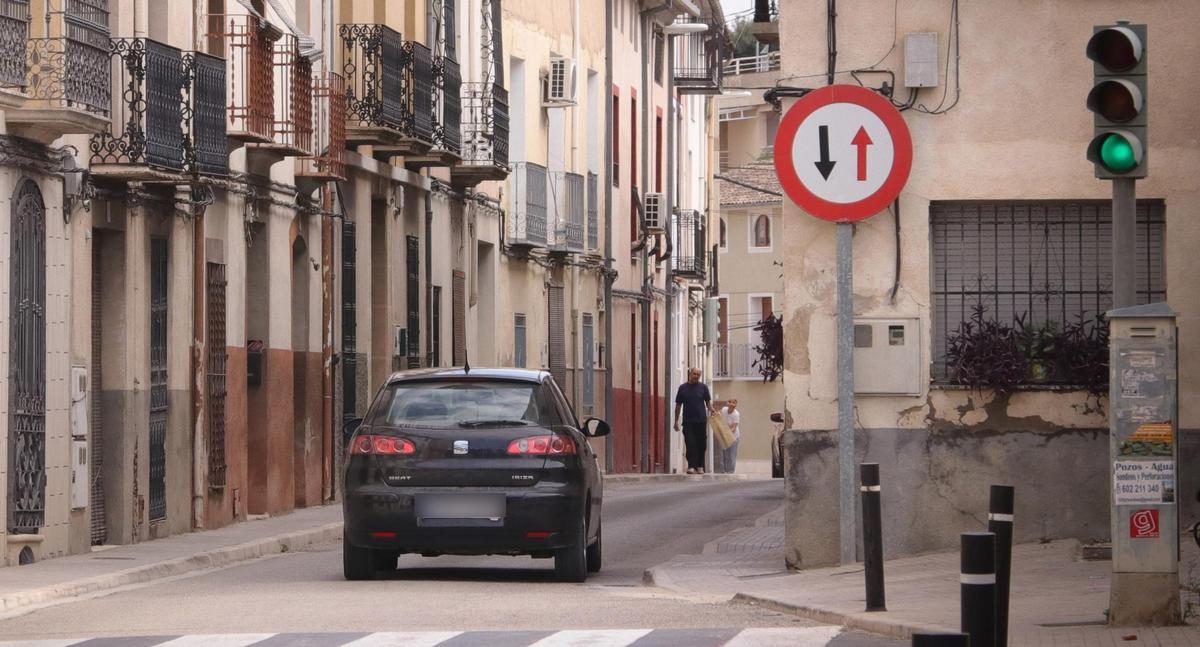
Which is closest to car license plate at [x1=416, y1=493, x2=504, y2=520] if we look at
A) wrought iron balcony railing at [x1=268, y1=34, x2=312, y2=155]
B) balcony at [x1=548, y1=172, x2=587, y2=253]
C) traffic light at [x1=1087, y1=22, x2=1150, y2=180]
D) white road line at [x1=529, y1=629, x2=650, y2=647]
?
white road line at [x1=529, y1=629, x2=650, y2=647]

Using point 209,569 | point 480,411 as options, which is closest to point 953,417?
point 480,411

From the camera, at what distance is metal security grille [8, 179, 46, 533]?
1948 centimetres

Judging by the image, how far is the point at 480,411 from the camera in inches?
632

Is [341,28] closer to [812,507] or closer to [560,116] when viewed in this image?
[560,116]

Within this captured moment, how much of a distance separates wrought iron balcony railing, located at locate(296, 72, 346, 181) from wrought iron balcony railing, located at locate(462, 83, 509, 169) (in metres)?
6.30

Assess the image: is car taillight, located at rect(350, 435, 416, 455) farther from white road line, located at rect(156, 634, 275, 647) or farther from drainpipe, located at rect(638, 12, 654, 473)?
drainpipe, located at rect(638, 12, 654, 473)

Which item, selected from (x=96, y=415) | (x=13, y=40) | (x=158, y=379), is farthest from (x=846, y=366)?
(x=158, y=379)

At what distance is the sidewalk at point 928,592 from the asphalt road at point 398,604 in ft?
0.78

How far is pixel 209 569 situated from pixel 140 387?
Answer: 3.94 m

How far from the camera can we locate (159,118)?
2228cm

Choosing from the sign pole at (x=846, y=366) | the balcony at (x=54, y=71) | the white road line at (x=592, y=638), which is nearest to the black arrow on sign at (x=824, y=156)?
the sign pole at (x=846, y=366)

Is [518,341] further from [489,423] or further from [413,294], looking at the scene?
[489,423]

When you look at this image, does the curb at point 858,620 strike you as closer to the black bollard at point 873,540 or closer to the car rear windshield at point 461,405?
the black bollard at point 873,540

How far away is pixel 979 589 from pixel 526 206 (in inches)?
1238
